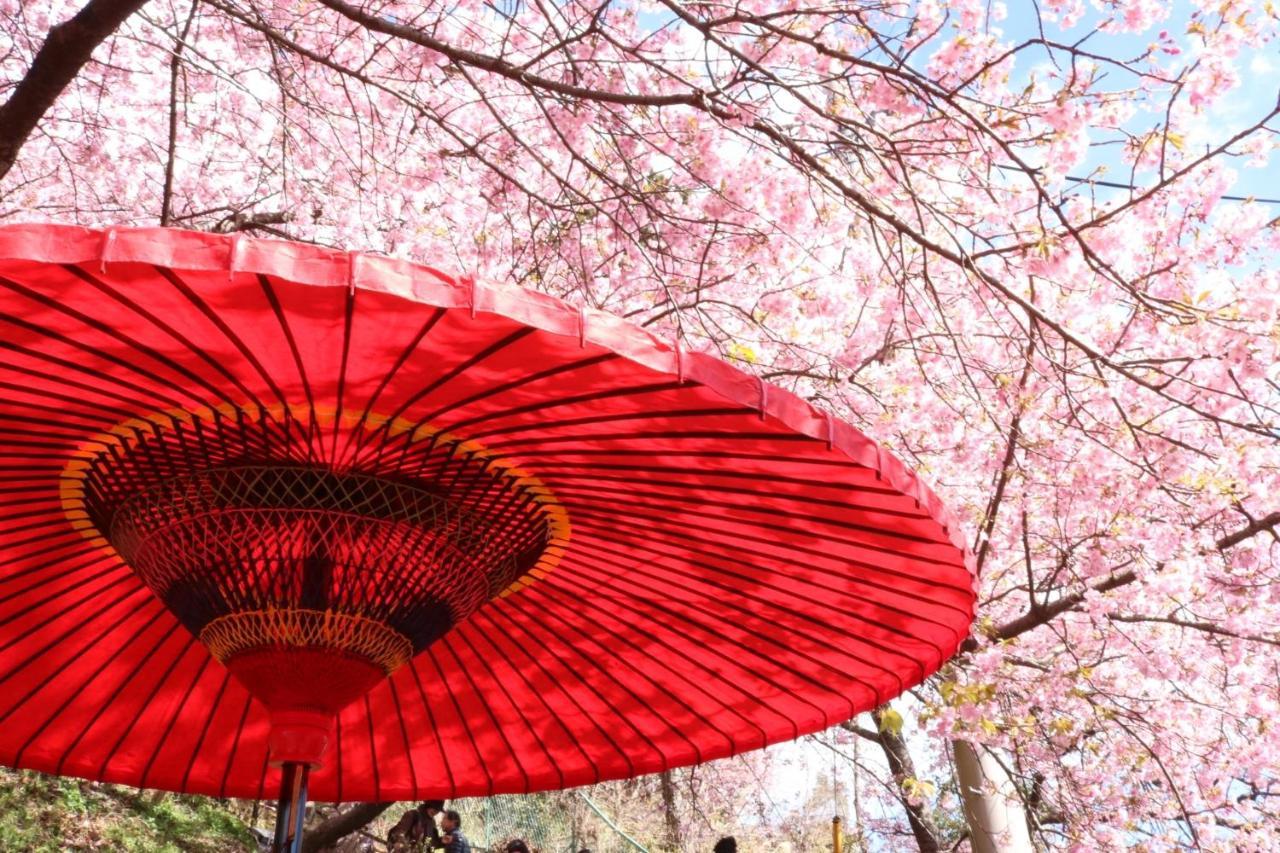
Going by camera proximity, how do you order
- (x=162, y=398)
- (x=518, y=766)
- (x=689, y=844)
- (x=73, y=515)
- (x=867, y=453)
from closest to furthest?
(x=867, y=453), (x=162, y=398), (x=73, y=515), (x=518, y=766), (x=689, y=844)

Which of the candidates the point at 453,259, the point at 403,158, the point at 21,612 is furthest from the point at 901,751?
the point at 21,612

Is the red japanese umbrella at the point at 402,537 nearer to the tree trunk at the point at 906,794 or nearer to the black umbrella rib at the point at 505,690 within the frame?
the black umbrella rib at the point at 505,690

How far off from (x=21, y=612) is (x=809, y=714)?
1.88 meters

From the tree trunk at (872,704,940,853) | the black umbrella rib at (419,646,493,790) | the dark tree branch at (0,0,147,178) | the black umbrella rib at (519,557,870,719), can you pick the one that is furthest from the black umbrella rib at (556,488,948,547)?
the tree trunk at (872,704,940,853)

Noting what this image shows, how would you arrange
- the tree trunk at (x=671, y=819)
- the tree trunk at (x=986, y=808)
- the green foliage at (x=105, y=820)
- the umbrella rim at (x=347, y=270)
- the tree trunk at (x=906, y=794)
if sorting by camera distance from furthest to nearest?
the tree trunk at (x=671, y=819)
the green foliage at (x=105, y=820)
the tree trunk at (x=906, y=794)
the tree trunk at (x=986, y=808)
the umbrella rim at (x=347, y=270)

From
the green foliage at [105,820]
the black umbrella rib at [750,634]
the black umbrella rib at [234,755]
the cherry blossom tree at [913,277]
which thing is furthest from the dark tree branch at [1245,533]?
the green foliage at [105,820]

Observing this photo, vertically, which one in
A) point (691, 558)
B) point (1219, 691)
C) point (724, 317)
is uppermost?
point (724, 317)

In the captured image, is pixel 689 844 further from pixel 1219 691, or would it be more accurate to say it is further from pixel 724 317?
pixel 724 317

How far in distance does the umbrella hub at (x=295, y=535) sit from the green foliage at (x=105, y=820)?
7332 millimetres

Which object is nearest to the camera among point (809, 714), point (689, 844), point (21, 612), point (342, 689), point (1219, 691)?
point (342, 689)

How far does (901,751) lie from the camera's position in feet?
28.5

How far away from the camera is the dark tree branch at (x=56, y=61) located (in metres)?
3.68

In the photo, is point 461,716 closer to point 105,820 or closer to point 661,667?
point 661,667

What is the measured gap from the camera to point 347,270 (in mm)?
1477
